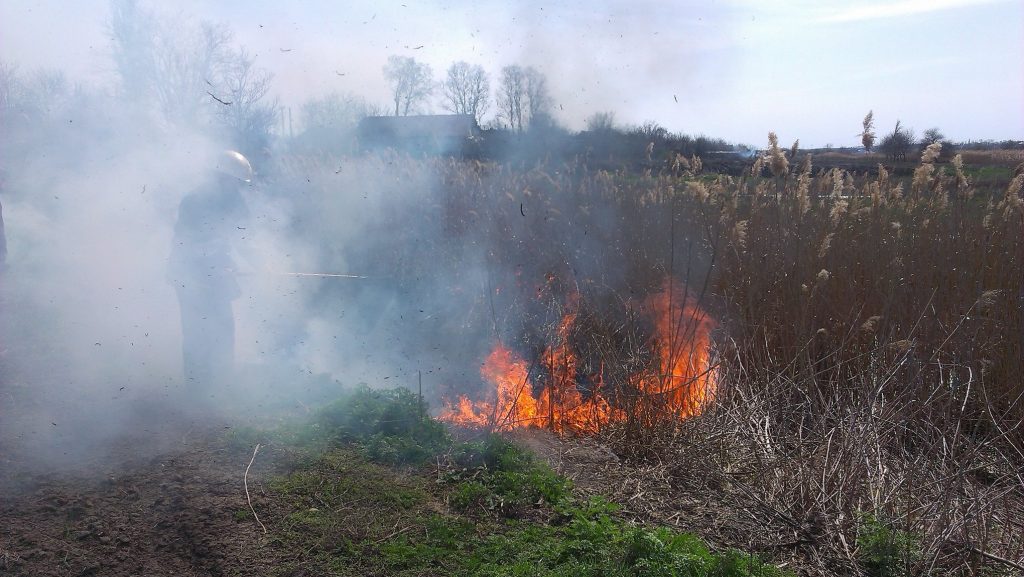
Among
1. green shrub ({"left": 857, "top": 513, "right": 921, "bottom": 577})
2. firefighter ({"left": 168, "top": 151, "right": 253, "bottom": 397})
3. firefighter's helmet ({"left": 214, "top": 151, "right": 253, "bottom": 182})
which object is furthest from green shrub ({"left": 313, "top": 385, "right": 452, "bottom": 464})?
firefighter's helmet ({"left": 214, "top": 151, "right": 253, "bottom": 182})

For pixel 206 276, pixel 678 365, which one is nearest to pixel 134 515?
pixel 206 276

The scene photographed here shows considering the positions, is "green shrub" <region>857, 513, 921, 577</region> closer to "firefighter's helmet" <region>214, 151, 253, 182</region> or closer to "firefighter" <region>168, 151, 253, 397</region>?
"firefighter" <region>168, 151, 253, 397</region>

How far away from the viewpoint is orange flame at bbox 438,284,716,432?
4570 mm

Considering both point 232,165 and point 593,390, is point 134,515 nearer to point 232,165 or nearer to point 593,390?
point 593,390

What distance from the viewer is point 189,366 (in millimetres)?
5441

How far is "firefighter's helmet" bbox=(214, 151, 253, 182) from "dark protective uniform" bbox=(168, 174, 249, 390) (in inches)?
3.8

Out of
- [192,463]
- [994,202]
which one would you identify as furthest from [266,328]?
[994,202]

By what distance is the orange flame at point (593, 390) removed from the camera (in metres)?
4.57

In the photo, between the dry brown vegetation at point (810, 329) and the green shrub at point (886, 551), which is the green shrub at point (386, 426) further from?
the green shrub at point (886, 551)

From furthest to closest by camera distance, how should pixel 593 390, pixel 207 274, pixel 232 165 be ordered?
pixel 232 165
pixel 207 274
pixel 593 390

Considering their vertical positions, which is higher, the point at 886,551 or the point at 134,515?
the point at 134,515

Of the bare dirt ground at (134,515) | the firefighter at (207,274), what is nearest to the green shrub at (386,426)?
the bare dirt ground at (134,515)

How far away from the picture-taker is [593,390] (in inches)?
192

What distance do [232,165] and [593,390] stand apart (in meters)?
3.88
